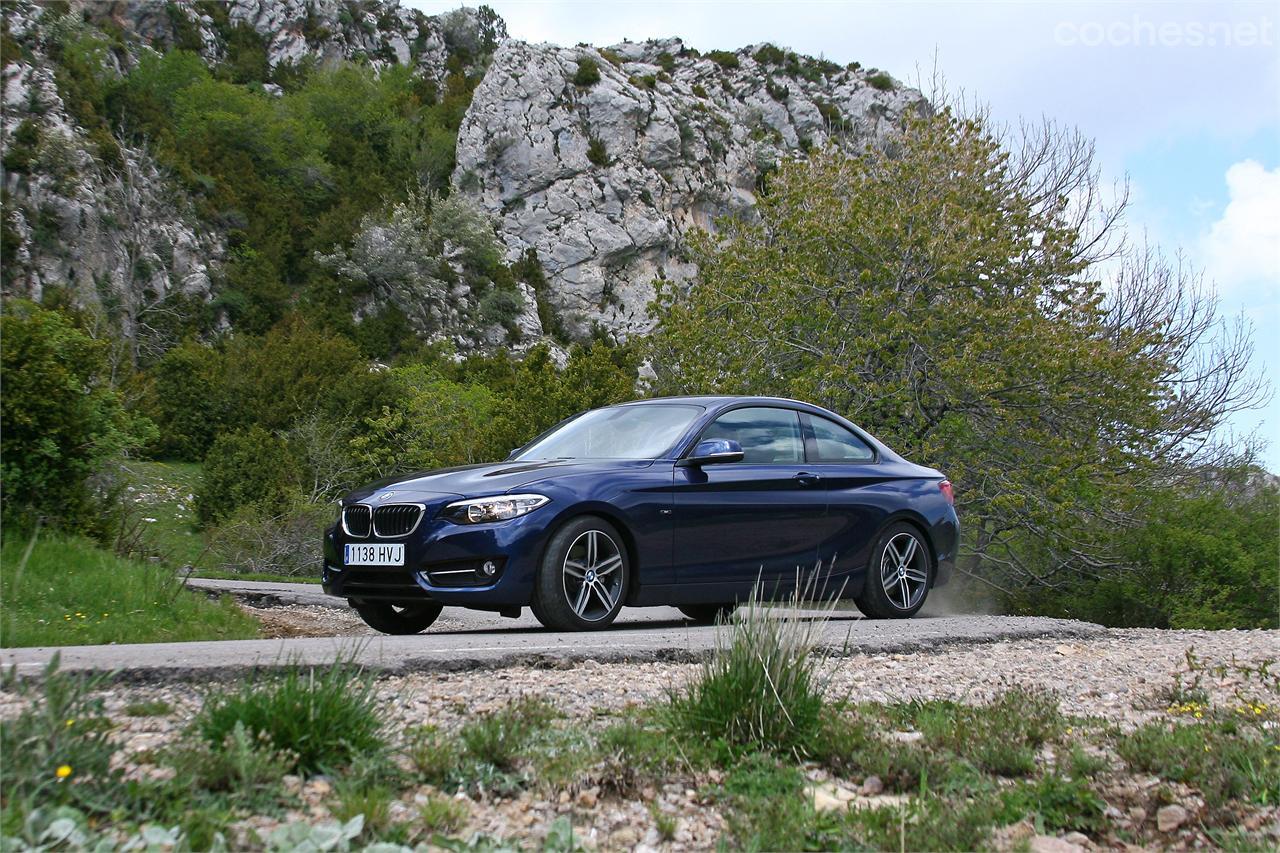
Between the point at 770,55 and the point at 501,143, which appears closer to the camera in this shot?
the point at 501,143

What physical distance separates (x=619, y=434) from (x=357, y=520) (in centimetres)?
201

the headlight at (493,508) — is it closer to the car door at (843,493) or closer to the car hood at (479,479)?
the car hood at (479,479)

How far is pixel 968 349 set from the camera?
755 inches

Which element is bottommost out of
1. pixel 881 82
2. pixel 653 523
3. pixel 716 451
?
pixel 653 523

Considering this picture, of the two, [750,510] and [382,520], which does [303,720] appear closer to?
[382,520]

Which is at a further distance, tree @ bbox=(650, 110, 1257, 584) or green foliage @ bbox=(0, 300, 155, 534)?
tree @ bbox=(650, 110, 1257, 584)

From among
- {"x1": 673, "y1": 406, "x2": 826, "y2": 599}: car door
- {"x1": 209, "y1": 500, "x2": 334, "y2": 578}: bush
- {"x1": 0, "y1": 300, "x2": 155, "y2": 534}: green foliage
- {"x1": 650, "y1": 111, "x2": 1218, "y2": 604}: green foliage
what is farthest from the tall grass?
{"x1": 209, "y1": 500, "x2": 334, "y2": 578}: bush

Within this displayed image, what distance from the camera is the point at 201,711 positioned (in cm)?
376

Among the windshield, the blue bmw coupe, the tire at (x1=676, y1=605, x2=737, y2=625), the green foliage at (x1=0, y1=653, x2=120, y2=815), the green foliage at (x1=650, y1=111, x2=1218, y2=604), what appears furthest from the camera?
the green foliage at (x1=650, y1=111, x2=1218, y2=604)

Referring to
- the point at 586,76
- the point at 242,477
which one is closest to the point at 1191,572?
the point at 242,477

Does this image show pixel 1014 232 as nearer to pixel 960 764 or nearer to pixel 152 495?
pixel 152 495

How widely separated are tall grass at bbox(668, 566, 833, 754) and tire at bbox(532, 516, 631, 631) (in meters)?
3.03

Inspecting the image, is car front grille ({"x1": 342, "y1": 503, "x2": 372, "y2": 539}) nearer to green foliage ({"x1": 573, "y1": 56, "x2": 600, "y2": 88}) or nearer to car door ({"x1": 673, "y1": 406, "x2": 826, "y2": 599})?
car door ({"x1": 673, "y1": 406, "x2": 826, "y2": 599})

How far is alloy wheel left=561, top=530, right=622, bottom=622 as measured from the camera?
25.4ft
